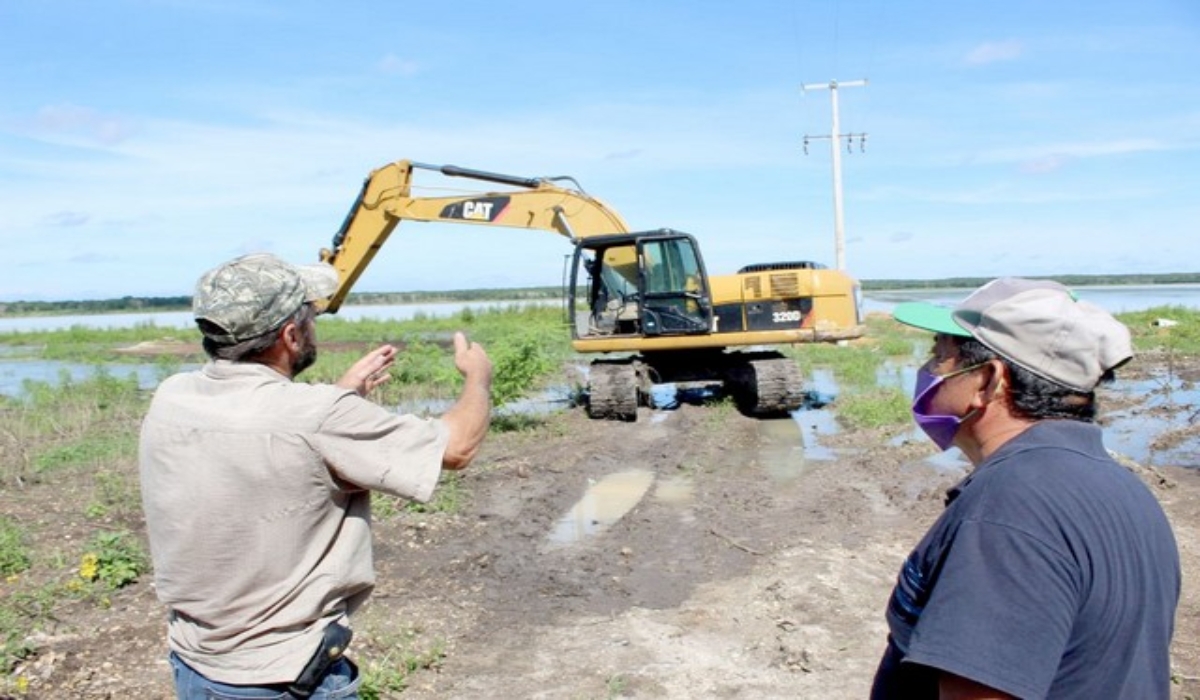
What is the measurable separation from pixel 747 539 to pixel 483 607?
2481mm

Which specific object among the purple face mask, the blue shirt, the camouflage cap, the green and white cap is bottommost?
the blue shirt

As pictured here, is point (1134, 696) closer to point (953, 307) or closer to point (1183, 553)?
point (953, 307)

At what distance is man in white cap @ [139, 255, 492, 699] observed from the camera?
8.18 feet

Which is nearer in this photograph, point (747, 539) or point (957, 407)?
point (957, 407)

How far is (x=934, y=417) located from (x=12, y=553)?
664 cm

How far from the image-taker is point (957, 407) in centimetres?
212

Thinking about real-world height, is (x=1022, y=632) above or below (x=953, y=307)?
below

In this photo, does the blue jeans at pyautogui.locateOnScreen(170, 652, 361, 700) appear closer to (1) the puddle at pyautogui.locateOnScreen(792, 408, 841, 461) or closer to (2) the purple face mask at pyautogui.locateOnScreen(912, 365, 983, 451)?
(2) the purple face mask at pyautogui.locateOnScreen(912, 365, 983, 451)

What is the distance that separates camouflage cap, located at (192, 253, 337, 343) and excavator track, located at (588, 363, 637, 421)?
1172 centimetres

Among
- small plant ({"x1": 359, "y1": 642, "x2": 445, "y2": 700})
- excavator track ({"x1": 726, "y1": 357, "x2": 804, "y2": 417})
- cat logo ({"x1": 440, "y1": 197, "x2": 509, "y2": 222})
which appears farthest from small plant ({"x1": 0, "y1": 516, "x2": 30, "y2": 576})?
excavator track ({"x1": 726, "y1": 357, "x2": 804, "y2": 417})

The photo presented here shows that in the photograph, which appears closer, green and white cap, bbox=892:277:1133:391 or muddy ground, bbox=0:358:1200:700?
green and white cap, bbox=892:277:1133:391

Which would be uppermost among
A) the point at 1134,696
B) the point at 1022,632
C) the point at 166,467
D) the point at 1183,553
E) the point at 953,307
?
the point at 953,307

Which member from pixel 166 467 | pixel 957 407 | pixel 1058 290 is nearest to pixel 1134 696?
pixel 957 407

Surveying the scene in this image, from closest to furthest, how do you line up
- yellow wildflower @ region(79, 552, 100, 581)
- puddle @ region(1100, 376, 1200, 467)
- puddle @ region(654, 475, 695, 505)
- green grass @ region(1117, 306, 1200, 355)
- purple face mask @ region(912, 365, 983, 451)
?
purple face mask @ region(912, 365, 983, 451) → yellow wildflower @ region(79, 552, 100, 581) → puddle @ region(654, 475, 695, 505) → puddle @ region(1100, 376, 1200, 467) → green grass @ region(1117, 306, 1200, 355)
